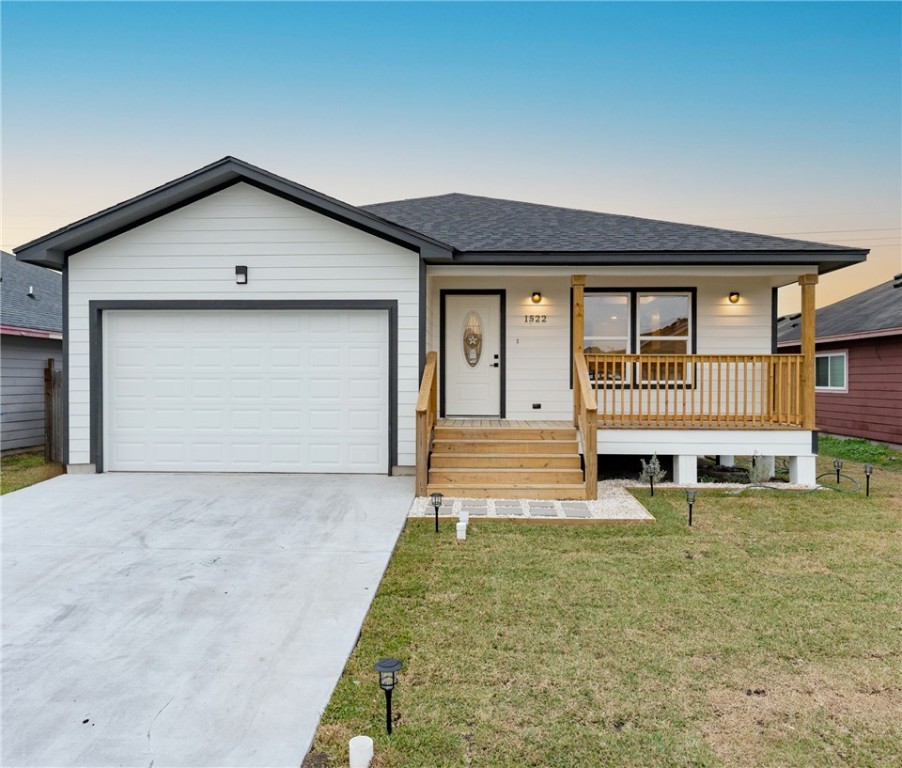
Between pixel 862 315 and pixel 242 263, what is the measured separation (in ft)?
45.5

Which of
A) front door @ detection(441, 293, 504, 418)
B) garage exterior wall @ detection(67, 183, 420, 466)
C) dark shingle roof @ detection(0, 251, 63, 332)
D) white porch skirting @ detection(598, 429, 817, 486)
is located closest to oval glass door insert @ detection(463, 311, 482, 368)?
front door @ detection(441, 293, 504, 418)

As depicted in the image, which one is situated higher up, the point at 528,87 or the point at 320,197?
the point at 528,87

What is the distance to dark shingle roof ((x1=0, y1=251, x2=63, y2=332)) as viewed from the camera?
10328 millimetres

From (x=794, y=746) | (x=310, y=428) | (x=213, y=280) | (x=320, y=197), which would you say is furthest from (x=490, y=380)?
(x=794, y=746)

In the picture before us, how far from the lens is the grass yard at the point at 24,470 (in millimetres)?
7320

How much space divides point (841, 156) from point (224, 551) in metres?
18.7

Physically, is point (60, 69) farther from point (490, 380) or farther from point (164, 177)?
point (490, 380)

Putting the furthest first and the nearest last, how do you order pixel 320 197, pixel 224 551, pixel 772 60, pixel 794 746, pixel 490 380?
pixel 772 60, pixel 490 380, pixel 320 197, pixel 224 551, pixel 794 746

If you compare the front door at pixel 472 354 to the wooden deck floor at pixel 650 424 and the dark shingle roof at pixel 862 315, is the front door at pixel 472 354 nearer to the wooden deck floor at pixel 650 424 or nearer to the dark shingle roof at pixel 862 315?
the wooden deck floor at pixel 650 424

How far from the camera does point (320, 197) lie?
7.14 meters

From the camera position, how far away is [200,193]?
745 cm

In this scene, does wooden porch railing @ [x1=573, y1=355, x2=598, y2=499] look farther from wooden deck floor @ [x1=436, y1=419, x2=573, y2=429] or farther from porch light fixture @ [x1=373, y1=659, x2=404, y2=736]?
porch light fixture @ [x1=373, y1=659, x2=404, y2=736]

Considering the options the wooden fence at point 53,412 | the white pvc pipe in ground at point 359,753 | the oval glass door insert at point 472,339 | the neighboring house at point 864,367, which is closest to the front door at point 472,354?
the oval glass door insert at point 472,339

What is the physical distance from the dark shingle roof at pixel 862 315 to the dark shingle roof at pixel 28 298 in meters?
16.1
